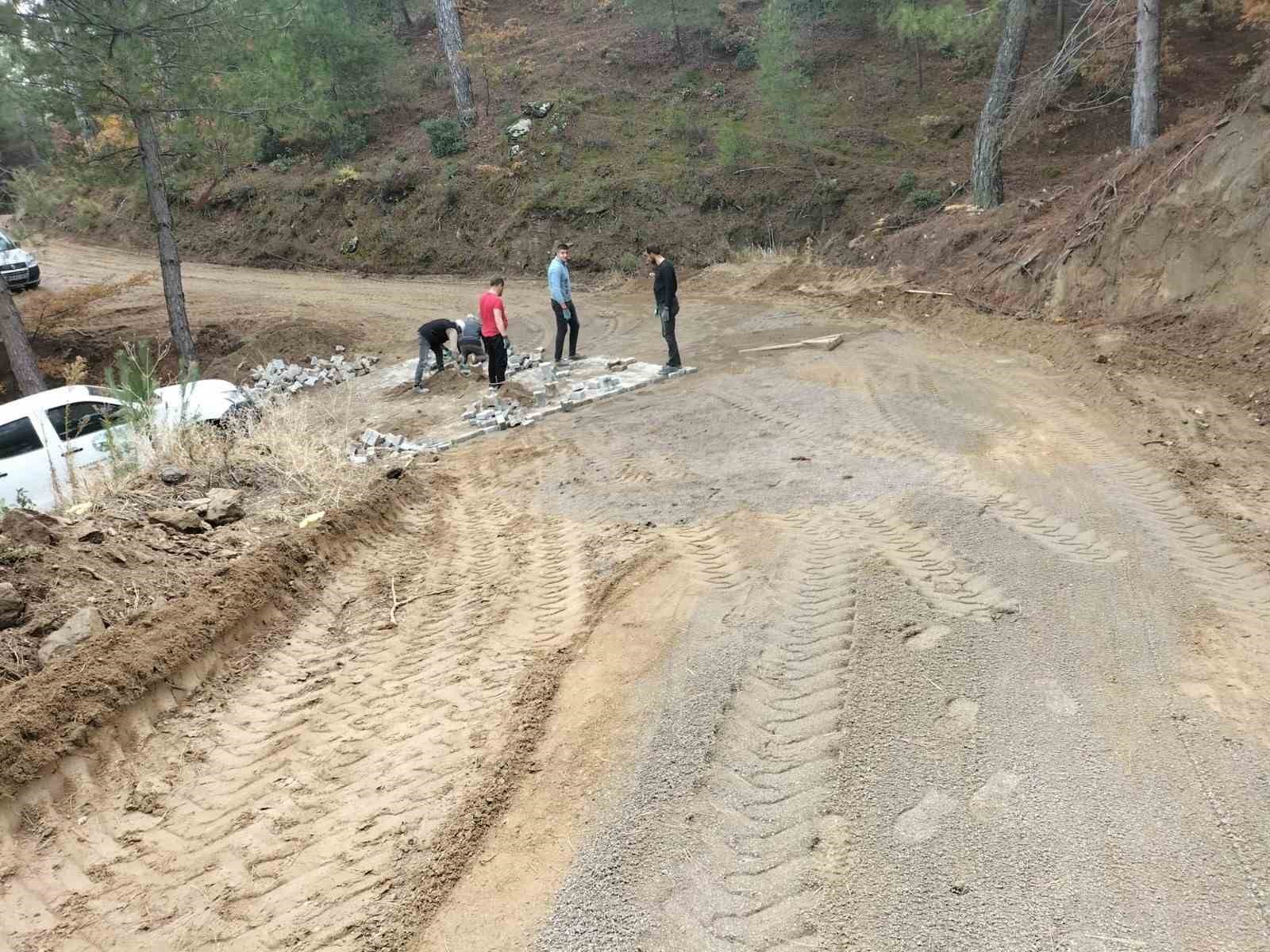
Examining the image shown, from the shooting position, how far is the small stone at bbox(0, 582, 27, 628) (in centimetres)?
454

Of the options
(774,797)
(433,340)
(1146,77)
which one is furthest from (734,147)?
(774,797)

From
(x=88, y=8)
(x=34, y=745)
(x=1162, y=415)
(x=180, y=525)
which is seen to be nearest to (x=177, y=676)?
(x=34, y=745)

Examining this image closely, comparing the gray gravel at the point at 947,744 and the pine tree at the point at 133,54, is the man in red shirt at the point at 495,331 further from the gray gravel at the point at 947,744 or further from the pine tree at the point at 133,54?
the gray gravel at the point at 947,744

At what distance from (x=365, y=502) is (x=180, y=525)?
5.01 feet

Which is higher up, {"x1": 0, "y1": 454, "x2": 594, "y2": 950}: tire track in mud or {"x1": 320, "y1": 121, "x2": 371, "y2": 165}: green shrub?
{"x1": 320, "y1": 121, "x2": 371, "y2": 165}: green shrub

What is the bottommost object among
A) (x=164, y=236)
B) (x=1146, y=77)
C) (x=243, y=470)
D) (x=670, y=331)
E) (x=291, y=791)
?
(x=291, y=791)

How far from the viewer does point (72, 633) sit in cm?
454

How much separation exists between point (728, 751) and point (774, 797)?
1.19 feet

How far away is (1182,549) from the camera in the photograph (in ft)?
17.6

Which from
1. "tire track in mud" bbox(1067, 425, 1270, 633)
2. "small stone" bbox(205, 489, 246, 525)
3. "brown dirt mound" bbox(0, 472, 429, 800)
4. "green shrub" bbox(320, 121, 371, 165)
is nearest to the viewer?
"brown dirt mound" bbox(0, 472, 429, 800)

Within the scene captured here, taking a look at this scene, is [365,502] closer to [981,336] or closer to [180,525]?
[180,525]

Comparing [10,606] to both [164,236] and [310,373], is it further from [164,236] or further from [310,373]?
[164,236]

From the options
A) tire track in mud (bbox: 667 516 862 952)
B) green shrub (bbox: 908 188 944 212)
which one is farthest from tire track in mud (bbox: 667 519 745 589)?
green shrub (bbox: 908 188 944 212)

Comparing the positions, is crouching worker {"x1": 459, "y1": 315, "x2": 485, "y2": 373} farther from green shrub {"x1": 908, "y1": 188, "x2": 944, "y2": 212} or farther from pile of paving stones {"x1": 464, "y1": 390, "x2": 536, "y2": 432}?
green shrub {"x1": 908, "y1": 188, "x2": 944, "y2": 212}
